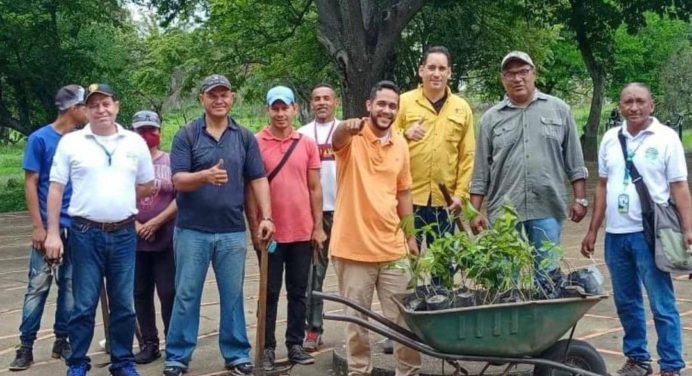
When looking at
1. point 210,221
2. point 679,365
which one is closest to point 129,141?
point 210,221

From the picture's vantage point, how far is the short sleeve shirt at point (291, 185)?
614 cm

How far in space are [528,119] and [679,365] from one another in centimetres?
178

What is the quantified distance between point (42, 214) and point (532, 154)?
3381mm

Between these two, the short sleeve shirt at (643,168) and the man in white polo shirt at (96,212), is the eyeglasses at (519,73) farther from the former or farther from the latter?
the man in white polo shirt at (96,212)

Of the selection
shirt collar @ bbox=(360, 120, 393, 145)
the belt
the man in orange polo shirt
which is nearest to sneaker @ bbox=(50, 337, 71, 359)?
the belt

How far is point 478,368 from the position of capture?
5859 millimetres

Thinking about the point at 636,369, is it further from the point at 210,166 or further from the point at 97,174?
the point at 97,174

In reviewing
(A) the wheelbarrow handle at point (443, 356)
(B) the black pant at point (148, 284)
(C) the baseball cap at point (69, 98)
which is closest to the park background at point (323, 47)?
(B) the black pant at point (148, 284)

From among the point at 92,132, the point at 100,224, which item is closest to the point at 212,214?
the point at 100,224

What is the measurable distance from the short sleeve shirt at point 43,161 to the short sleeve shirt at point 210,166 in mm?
905

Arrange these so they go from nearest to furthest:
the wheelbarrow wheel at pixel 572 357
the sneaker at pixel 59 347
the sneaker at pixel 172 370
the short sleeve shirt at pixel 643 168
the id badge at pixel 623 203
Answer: the wheelbarrow wheel at pixel 572 357
the short sleeve shirt at pixel 643 168
the id badge at pixel 623 203
the sneaker at pixel 172 370
the sneaker at pixel 59 347

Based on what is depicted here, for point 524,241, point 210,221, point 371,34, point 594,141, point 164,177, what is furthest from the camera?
point 594,141

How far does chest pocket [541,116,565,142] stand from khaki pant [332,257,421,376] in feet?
4.27

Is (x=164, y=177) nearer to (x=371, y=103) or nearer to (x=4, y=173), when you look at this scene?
(x=371, y=103)
